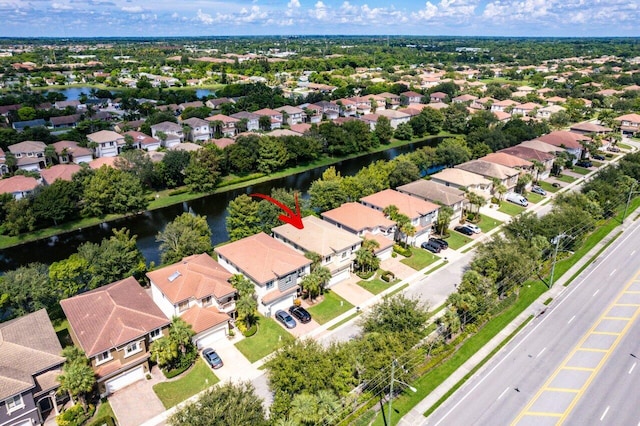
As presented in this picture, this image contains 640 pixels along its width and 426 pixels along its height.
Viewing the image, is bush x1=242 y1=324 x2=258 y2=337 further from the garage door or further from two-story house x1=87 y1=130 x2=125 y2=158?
two-story house x1=87 y1=130 x2=125 y2=158

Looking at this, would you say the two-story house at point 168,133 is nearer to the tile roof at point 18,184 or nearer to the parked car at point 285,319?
the tile roof at point 18,184

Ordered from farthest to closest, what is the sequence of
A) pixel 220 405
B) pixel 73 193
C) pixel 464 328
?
1. pixel 73 193
2. pixel 464 328
3. pixel 220 405

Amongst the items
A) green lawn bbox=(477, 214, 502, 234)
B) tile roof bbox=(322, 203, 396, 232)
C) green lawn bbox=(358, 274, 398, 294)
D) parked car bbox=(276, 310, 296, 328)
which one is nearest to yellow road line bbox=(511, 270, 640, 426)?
green lawn bbox=(358, 274, 398, 294)

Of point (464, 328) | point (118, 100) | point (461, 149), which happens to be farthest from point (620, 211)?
point (118, 100)

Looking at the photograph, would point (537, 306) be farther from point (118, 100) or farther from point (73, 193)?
point (118, 100)

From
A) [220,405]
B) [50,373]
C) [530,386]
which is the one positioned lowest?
[530,386]

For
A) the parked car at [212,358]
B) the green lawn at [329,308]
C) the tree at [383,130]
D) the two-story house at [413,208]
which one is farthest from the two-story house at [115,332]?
the tree at [383,130]

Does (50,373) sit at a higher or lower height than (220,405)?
lower
